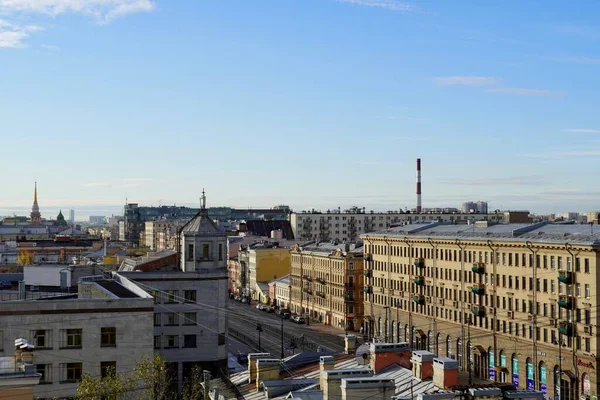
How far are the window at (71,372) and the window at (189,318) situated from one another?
72.8 feet

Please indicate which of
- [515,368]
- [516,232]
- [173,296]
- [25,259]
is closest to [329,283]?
[25,259]

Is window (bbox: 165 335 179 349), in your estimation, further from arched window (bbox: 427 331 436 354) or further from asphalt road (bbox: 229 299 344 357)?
arched window (bbox: 427 331 436 354)

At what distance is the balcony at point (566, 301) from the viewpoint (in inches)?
2763

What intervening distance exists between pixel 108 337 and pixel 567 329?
38462 mm

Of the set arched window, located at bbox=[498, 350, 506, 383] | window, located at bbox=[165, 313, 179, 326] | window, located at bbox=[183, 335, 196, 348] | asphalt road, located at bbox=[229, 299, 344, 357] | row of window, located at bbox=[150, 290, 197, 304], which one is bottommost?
asphalt road, located at bbox=[229, 299, 344, 357]

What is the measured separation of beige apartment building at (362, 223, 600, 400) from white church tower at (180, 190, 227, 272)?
2106 centimetres

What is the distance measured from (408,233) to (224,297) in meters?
39.0

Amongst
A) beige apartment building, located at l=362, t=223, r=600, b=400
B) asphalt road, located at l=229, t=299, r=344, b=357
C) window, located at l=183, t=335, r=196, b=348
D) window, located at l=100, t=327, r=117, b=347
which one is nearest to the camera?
window, located at l=100, t=327, r=117, b=347

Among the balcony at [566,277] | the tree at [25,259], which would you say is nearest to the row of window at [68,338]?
the balcony at [566,277]

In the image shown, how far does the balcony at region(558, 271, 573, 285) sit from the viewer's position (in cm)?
7031

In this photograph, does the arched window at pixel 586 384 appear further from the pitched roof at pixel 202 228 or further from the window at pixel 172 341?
the window at pixel 172 341

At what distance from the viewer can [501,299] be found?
80812 millimetres

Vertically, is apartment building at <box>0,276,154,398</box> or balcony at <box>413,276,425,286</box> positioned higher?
apartment building at <box>0,276,154,398</box>

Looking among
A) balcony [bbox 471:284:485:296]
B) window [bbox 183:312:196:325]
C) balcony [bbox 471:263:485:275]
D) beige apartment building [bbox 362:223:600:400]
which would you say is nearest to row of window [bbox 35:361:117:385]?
window [bbox 183:312:196:325]
